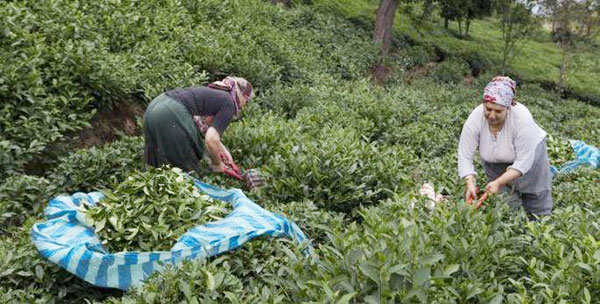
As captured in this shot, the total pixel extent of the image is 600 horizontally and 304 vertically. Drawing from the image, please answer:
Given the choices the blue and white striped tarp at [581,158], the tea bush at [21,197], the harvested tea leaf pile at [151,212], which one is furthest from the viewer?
the blue and white striped tarp at [581,158]

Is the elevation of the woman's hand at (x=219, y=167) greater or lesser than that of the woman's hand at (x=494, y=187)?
lesser

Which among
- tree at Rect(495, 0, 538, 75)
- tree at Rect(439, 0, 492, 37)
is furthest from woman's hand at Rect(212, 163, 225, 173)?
tree at Rect(439, 0, 492, 37)

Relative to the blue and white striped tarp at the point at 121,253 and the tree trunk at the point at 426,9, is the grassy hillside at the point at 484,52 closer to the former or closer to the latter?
the tree trunk at the point at 426,9

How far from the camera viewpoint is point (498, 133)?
13.7 ft

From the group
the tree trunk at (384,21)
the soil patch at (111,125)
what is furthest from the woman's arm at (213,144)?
the tree trunk at (384,21)

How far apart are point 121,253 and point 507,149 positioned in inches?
114

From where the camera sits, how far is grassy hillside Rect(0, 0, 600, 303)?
258 centimetres

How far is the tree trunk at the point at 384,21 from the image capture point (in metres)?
14.8

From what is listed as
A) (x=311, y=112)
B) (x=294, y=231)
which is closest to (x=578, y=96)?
(x=311, y=112)

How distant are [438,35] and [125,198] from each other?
59.6 feet

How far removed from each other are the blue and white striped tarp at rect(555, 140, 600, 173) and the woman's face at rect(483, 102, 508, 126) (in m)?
2.67

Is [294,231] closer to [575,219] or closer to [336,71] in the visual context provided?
[575,219]

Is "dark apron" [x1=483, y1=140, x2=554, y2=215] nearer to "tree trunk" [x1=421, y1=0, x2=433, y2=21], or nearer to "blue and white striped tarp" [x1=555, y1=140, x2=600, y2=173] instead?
"blue and white striped tarp" [x1=555, y1=140, x2=600, y2=173]

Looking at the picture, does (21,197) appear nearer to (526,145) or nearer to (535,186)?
(526,145)
